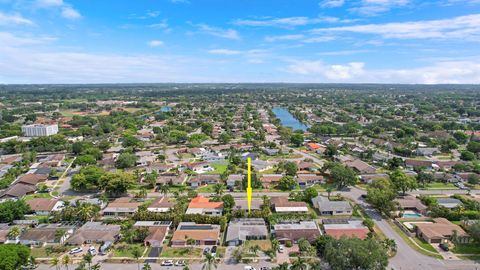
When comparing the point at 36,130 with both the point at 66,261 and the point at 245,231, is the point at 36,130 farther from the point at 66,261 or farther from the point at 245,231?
the point at 245,231

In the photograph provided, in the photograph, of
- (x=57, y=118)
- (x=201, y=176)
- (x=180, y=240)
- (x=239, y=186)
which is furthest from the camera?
(x=57, y=118)

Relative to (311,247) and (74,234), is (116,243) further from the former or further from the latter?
(311,247)

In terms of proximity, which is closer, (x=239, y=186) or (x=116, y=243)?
(x=116, y=243)

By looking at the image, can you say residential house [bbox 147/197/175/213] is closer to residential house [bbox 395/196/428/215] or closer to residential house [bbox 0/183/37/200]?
residential house [bbox 0/183/37/200]

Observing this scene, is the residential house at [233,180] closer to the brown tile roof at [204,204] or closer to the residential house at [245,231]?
the brown tile roof at [204,204]

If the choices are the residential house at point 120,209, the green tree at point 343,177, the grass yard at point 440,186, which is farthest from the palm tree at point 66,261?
the grass yard at point 440,186

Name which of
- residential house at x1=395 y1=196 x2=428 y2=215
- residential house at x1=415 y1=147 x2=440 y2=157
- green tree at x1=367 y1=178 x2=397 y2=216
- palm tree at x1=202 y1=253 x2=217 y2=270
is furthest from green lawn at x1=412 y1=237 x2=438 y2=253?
residential house at x1=415 y1=147 x2=440 y2=157

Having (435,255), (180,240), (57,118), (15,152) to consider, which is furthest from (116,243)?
(57,118)
